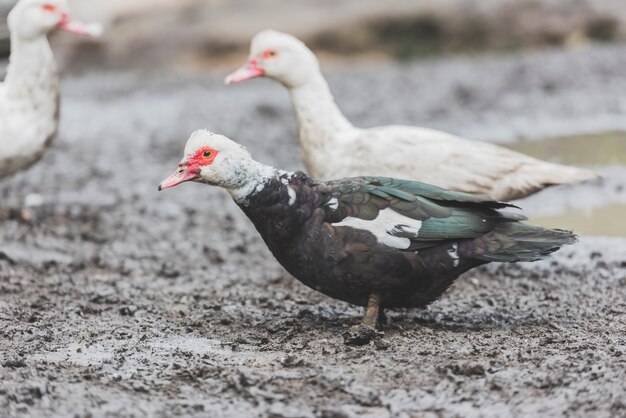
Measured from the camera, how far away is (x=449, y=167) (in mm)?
5621

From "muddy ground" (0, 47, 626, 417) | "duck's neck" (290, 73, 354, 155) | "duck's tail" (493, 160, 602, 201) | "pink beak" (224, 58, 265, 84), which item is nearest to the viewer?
→ "muddy ground" (0, 47, 626, 417)

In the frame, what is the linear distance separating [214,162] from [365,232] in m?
0.76

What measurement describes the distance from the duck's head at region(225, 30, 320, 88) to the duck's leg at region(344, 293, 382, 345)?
1966 mm

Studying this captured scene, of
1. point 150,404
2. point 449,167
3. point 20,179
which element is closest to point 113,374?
point 150,404

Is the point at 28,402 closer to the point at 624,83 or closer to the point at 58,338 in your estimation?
the point at 58,338

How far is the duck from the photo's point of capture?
14.7 ft

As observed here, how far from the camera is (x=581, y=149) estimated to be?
Answer: 28.7 ft

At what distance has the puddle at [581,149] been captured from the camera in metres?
8.30

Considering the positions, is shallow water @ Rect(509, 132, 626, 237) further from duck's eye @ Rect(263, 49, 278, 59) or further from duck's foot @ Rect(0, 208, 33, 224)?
duck's foot @ Rect(0, 208, 33, 224)

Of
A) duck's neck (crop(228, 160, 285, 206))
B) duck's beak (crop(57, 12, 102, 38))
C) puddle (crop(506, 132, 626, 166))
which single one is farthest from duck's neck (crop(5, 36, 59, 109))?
puddle (crop(506, 132, 626, 166))

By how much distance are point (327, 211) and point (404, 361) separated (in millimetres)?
871

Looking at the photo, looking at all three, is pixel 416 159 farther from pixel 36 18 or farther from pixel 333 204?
pixel 36 18

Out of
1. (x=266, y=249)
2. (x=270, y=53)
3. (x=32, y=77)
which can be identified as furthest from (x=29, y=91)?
(x=266, y=249)

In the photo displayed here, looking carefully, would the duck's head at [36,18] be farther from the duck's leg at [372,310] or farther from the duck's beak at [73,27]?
the duck's leg at [372,310]
